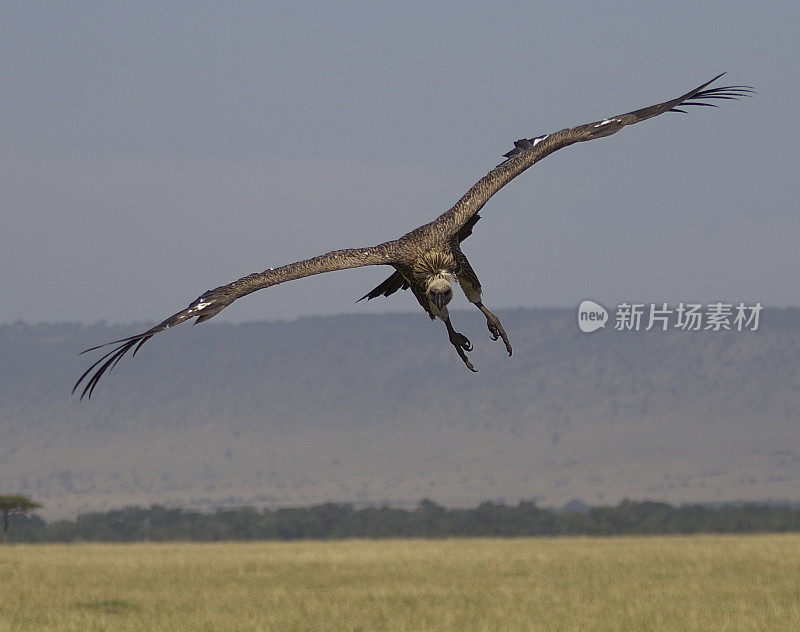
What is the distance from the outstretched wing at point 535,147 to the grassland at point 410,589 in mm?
8993

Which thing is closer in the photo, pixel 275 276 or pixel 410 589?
pixel 275 276

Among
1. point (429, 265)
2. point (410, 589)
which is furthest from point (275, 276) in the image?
point (410, 589)

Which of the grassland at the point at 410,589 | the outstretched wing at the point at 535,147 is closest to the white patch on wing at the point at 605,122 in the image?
the outstretched wing at the point at 535,147

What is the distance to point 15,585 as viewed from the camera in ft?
102

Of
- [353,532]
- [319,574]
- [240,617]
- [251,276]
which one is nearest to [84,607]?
[240,617]

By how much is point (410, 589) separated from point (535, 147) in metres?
16.7

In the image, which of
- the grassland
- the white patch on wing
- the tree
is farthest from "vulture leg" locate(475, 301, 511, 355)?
the tree

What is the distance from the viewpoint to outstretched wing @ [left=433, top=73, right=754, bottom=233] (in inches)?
542

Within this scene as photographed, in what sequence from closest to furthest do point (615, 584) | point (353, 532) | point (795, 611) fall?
point (795, 611) < point (615, 584) < point (353, 532)

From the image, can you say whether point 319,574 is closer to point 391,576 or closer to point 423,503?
point 391,576

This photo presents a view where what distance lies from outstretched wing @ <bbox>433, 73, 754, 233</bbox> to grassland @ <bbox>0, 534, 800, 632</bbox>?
899 cm

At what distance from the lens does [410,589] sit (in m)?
29.7

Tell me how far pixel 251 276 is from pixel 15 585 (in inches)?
808

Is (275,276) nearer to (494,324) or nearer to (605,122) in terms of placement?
(494,324)
